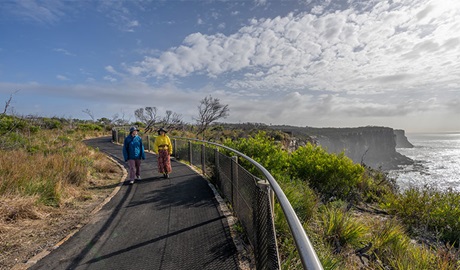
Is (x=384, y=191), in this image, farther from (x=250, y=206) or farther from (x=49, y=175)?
(x=49, y=175)

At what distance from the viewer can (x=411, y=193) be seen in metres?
7.86

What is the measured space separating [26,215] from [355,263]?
6.18 metres

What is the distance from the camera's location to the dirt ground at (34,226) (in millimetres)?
3715

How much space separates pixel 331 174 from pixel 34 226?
8770 mm

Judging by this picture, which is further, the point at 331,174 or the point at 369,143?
the point at 369,143

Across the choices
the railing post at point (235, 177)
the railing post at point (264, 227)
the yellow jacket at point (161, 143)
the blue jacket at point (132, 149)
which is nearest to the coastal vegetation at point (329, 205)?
the railing post at point (264, 227)

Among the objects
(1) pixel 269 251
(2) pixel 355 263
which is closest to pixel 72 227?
(1) pixel 269 251

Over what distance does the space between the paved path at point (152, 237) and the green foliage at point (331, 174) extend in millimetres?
4374

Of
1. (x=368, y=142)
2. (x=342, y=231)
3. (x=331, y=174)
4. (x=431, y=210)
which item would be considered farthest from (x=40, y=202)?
(x=368, y=142)

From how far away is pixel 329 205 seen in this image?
25.1ft

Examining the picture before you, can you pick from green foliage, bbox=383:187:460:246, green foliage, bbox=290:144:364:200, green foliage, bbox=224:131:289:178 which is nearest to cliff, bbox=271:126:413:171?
green foliage, bbox=290:144:364:200

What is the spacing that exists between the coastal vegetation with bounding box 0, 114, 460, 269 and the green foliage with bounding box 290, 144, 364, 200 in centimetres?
3

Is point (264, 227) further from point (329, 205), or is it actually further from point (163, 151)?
point (163, 151)

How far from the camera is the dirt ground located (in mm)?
3715
